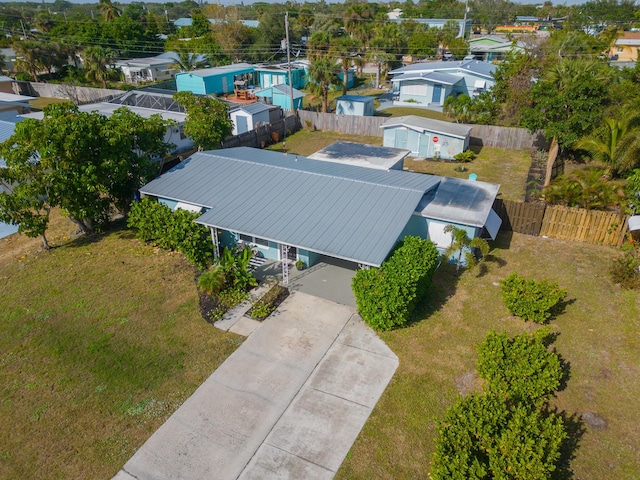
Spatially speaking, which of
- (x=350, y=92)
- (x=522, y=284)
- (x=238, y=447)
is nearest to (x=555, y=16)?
(x=350, y=92)

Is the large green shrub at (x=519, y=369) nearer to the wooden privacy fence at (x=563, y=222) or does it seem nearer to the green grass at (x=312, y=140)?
the wooden privacy fence at (x=563, y=222)

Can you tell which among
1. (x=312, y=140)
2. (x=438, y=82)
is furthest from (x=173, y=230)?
(x=438, y=82)

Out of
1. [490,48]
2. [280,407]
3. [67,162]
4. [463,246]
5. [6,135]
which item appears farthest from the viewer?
[490,48]

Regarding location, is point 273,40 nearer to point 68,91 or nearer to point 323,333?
point 68,91

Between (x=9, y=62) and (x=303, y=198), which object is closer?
(x=303, y=198)

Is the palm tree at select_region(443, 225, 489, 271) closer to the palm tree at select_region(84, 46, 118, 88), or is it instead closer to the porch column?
the porch column

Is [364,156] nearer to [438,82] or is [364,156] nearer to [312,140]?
[312,140]
